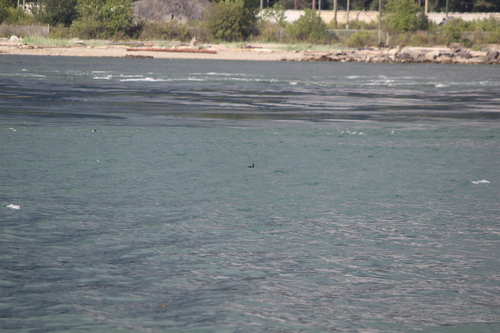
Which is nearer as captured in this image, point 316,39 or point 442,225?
point 442,225

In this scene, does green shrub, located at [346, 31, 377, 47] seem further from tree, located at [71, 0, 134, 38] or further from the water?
the water

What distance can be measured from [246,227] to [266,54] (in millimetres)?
56718

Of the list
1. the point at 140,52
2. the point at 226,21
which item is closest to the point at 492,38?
the point at 226,21

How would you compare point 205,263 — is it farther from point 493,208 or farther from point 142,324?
point 493,208

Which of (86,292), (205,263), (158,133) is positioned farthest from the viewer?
(158,133)

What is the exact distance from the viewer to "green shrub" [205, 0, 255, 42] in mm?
73062

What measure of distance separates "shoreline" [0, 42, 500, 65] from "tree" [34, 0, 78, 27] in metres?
13.1

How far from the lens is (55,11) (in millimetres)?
73750

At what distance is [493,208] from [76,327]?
189 inches

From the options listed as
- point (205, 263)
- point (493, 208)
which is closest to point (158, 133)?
point (493, 208)

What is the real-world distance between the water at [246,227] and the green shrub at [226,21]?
60.2 m

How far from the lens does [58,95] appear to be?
20.1 metres

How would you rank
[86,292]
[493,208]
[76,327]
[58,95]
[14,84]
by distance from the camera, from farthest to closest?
[14,84] → [58,95] → [493,208] → [86,292] → [76,327]

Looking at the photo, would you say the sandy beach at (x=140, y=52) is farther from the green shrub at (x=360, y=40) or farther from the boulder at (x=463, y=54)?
the boulder at (x=463, y=54)
